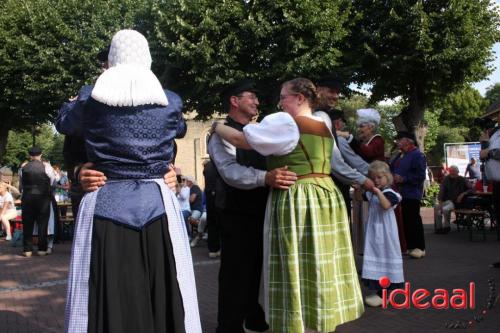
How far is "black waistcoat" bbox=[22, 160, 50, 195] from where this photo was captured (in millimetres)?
10531

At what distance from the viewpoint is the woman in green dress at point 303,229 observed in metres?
3.38

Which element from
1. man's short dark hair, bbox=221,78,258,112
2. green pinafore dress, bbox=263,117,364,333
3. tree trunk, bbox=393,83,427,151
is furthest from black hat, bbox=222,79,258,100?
tree trunk, bbox=393,83,427,151

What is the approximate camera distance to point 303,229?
11.3 feet

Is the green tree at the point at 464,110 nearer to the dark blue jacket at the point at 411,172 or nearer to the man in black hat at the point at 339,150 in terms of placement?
the dark blue jacket at the point at 411,172

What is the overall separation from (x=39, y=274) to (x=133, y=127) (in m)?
6.38

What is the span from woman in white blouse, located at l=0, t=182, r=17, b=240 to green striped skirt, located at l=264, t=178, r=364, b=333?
11895mm

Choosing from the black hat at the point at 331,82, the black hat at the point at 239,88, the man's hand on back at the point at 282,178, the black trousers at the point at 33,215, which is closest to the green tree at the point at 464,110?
the black trousers at the point at 33,215

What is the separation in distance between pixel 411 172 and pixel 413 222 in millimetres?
874

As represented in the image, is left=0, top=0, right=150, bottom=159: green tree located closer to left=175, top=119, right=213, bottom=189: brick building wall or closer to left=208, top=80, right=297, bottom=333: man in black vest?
left=208, top=80, right=297, bottom=333: man in black vest

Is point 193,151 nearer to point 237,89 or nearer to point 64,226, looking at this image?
point 64,226

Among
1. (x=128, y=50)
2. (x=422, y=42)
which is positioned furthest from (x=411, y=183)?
(x=422, y=42)

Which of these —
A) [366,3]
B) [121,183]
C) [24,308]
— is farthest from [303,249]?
[366,3]

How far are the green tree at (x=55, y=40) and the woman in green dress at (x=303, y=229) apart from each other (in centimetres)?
2080

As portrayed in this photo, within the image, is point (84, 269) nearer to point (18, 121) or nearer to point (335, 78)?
point (335, 78)
